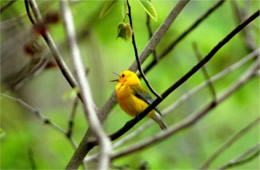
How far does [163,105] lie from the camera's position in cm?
597

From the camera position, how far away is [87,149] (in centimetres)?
272

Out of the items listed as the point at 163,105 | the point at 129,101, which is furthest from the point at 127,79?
the point at 163,105

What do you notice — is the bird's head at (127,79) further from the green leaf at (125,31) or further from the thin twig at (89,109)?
the thin twig at (89,109)

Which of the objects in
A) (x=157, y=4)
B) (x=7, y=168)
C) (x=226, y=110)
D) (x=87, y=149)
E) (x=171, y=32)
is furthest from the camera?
(x=226, y=110)

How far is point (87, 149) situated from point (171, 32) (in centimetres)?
303

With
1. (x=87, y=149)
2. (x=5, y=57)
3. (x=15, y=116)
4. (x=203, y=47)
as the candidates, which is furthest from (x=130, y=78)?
(x=15, y=116)

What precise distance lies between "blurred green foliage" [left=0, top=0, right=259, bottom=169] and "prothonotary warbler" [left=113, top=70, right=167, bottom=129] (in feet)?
2.50

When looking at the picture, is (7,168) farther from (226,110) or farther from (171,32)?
(226,110)

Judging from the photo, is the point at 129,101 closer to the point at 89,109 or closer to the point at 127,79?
the point at 127,79

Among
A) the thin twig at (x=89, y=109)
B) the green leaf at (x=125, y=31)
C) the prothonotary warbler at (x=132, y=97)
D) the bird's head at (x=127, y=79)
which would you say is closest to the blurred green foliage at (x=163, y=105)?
the prothonotary warbler at (x=132, y=97)

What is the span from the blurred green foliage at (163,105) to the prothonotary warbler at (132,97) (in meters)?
0.76

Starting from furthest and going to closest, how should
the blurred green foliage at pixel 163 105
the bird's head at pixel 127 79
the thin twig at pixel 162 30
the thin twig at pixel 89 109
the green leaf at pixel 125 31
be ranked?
1. the blurred green foliage at pixel 163 105
2. the bird's head at pixel 127 79
3. the thin twig at pixel 162 30
4. the green leaf at pixel 125 31
5. the thin twig at pixel 89 109

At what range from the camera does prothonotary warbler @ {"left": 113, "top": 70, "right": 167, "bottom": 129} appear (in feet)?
12.3

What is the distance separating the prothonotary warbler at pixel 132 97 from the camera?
374 cm
